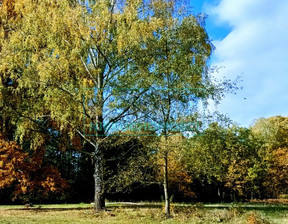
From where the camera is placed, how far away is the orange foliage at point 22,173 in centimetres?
1512

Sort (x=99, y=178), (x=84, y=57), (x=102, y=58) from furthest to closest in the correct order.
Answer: (x=102, y=58) < (x=84, y=57) < (x=99, y=178)

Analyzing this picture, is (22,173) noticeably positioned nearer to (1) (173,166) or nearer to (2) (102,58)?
(2) (102,58)

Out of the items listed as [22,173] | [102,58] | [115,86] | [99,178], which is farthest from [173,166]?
[115,86]

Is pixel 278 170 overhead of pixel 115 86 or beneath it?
beneath

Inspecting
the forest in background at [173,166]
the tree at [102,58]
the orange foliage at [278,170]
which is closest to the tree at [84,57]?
the tree at [102,58]

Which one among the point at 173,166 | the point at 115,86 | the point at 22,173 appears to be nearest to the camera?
the point at 115,86

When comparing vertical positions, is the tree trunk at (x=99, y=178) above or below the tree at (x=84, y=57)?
below

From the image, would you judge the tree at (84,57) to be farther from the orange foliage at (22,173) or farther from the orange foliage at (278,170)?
the orange foliage at (278,170)

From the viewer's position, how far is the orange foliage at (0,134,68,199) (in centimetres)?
1512

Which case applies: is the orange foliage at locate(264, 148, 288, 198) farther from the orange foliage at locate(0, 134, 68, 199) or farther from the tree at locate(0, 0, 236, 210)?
the orange foliage at locate(0, 134, 68, 199)

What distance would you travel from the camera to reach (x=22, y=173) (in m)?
15.5

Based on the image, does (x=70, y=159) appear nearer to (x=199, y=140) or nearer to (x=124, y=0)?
(x=124, y=0)

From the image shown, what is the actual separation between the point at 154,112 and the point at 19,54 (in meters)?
7.60

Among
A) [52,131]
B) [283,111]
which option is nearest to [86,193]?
[52,131]
